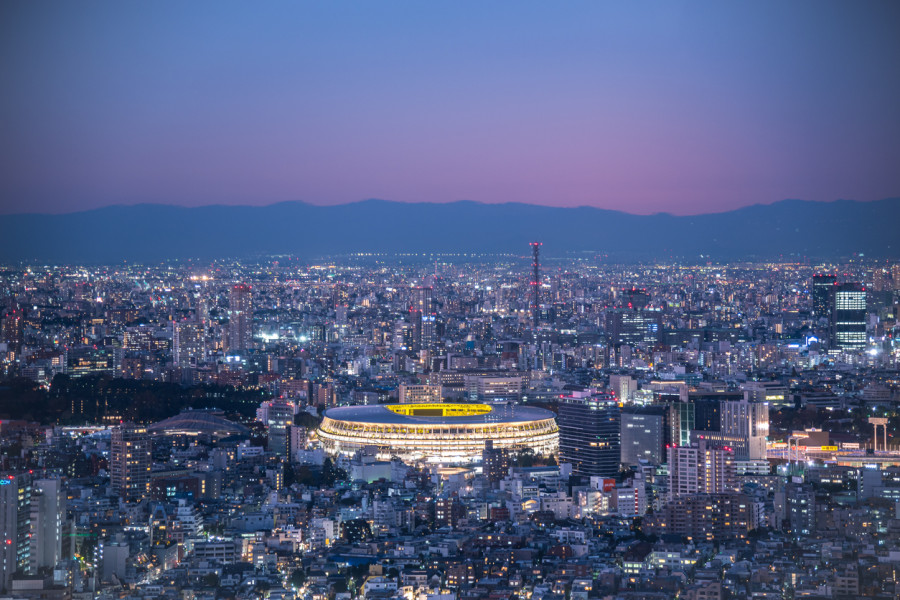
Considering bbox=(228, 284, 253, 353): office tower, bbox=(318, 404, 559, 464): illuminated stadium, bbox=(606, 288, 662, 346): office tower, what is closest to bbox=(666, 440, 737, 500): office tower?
bbox=(318, 404, 559, 464): illuminated stadium

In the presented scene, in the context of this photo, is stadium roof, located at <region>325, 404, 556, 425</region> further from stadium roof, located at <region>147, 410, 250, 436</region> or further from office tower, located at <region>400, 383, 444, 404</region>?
stadium roof, located at <region>147, 410, 250, 436</region>

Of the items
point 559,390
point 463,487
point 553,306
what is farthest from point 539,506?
point 553,306

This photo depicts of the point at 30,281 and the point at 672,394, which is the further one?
the point at 672,394

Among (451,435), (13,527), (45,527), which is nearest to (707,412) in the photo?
(451,435)

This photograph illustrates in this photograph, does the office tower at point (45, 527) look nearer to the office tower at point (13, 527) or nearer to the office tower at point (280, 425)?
the office tower at point (13, 527)

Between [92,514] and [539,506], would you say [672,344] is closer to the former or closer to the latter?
[539,506]

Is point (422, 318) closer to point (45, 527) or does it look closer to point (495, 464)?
point (495, 464)

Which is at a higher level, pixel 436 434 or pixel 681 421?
pixel 681 421

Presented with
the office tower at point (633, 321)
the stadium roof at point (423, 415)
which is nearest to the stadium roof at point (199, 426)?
the stadium roof at point (423, 415)
